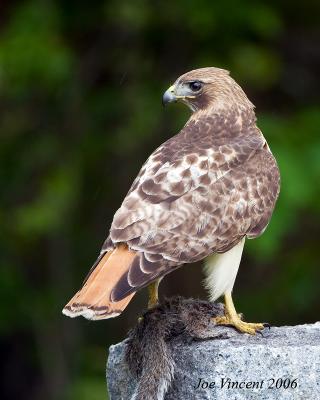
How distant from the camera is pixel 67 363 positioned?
493 inches

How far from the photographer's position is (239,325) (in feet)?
21.3

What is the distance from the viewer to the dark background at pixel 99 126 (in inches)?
463

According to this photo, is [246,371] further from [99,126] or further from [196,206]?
[99,126]

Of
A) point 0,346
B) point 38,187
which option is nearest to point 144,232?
point 38,187

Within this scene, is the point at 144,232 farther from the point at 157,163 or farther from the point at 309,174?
the point at 309,174

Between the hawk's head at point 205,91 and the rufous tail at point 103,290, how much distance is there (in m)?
1.44

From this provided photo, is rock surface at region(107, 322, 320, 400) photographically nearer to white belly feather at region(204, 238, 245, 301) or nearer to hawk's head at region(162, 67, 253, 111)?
white belly feather at region(204, 238, 245, 301)

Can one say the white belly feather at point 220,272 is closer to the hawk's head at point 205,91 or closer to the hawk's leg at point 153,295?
the hawk's leg at point 153,295

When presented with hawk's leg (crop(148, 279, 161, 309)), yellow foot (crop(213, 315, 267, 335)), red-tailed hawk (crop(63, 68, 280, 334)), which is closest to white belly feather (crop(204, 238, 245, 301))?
red-tailed hawk (crop(63, 68, 280, 334))

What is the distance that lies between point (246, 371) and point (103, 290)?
70 cm

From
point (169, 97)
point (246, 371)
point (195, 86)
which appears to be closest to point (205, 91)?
point (195, 86)

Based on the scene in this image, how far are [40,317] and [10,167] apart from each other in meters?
1.41

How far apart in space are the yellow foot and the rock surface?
43 cm

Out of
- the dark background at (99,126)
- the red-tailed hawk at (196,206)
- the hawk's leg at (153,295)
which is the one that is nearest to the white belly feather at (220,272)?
the red-tailed hawk at (196,206)
